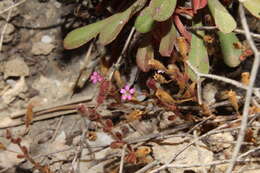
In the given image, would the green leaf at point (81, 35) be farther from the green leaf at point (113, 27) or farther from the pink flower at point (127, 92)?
the pink flower at point (127, 92)

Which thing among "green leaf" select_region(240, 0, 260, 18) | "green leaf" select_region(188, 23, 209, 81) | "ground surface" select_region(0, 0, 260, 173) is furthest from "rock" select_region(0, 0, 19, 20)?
"green leaf" select_region(240, 0, 260, 18)

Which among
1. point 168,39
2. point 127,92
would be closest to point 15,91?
point 127,92

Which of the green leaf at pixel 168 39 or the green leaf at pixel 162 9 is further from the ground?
the green leaf at pixel 162 9

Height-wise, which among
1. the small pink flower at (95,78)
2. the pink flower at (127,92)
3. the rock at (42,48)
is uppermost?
the rock at (42,48)

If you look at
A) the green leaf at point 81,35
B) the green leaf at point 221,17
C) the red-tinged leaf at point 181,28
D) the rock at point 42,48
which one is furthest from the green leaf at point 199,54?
the rock at point 42,48

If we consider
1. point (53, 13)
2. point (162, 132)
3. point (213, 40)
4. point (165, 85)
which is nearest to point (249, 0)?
point (213, 40)

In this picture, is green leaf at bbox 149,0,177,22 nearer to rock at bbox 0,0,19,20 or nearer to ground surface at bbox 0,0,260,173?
ground surface at bbox 0,0,260,173

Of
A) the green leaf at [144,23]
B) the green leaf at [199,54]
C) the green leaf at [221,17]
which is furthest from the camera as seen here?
the green leaf at [199,54]

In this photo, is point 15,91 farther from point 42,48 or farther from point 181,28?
point 181,28

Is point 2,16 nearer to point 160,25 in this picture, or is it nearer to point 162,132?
point 160,25
